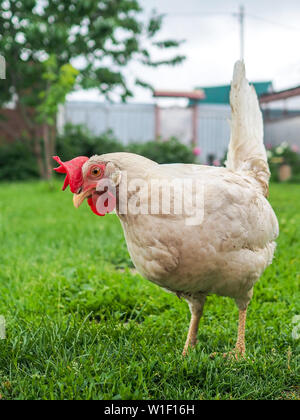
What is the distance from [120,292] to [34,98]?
386 inches

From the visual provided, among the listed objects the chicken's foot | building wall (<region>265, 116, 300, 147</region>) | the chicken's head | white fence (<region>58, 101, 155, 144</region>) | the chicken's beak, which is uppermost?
white fence (<region>58, 101, 155, 144</region>)

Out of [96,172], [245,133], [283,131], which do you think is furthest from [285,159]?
[96,172]

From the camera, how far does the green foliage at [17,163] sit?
1167 centimetres

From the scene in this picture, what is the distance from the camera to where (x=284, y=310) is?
7.93 ft

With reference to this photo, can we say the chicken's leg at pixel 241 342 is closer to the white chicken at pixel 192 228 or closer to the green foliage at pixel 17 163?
the white chicken at pixel 192 228

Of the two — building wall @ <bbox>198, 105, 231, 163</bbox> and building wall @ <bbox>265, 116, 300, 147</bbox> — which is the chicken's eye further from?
building wall @ <bbox>198, 105, 231, 163</bbox>

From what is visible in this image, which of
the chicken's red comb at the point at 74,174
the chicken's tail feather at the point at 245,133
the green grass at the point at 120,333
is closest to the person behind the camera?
the chicken's red comb at the point at 74,174

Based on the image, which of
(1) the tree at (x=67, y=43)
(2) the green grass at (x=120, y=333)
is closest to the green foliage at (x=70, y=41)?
(1) the tree at (x=67, y=43)

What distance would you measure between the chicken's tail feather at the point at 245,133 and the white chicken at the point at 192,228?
19 centimetres

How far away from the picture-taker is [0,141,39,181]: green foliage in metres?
11.7

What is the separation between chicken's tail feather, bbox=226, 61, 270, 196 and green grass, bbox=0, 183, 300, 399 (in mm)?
813

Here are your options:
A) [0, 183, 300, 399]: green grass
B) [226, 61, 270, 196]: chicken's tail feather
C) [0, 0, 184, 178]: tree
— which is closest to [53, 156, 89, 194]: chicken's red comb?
[0, 183, 300, 399]: green grass

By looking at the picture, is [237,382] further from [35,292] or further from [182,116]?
[182,116]

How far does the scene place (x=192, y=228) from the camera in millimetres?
1512
